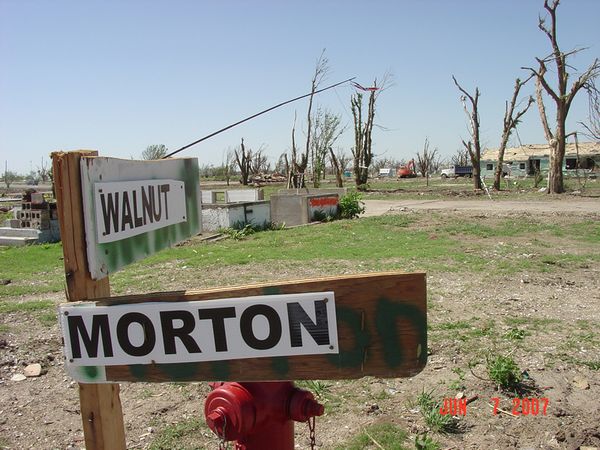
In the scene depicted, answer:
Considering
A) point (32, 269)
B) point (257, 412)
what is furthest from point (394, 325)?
point (32, 269)

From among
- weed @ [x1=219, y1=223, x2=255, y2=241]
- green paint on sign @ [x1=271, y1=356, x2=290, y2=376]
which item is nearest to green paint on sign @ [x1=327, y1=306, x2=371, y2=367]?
green paint on sign @ [x1=271, y1=356, x2=290, y2=376]

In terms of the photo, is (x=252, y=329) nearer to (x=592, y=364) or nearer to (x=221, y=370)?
(x=221, y=370)

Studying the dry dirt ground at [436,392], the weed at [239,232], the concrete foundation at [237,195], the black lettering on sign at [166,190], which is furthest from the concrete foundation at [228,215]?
the black lettering on sign at [166,190]

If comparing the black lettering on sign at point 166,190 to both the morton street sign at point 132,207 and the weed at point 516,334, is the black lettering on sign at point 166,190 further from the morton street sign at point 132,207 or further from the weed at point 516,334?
the weed at point 516,334

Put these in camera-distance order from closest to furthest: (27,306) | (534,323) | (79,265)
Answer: (79,265)
(534,323)
(27,306)

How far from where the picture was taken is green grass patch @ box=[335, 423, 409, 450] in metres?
3.18

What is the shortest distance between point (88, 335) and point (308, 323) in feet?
1.88

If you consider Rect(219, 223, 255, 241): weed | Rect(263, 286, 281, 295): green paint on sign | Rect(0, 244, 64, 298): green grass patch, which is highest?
Rect(263, 286, 281, 295): green paint on sign

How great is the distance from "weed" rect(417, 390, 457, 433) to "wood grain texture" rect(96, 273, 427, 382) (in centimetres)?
234

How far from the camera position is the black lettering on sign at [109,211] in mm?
1481

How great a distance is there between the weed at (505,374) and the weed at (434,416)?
0.49 meters

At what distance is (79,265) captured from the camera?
1.44m

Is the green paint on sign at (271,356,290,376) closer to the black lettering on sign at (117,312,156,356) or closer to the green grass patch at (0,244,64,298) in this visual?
the black lettering on sign at (117,312,156,356)

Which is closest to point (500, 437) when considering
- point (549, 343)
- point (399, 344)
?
point (549, 343)
